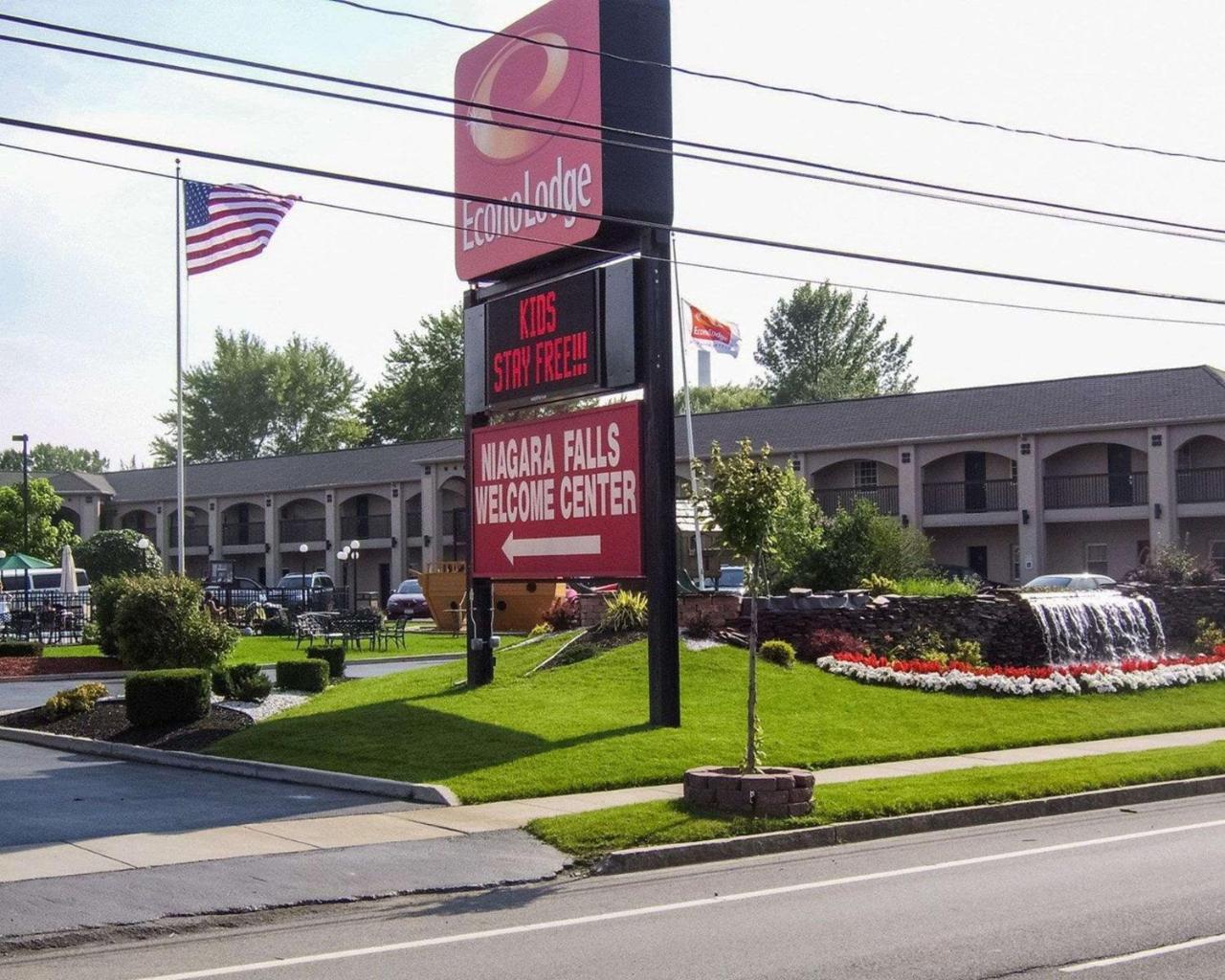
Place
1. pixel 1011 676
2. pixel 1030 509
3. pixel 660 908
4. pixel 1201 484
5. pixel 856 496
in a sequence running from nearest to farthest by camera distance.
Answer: pixel 660 908, pixel 1011 676, pixel 1201 484, pixel 1030 509, pixel 856 496

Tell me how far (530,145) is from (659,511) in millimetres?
5863

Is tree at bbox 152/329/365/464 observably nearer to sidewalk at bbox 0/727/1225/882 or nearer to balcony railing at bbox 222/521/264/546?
balcony railing at bbox 222/521/264/546

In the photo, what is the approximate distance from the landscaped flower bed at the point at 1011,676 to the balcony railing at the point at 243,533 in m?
55.8

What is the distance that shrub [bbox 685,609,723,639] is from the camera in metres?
22.6

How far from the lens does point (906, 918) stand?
29.6ft

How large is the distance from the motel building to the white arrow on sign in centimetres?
1818

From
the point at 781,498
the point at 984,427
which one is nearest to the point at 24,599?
the point at 984,427

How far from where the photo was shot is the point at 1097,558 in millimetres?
49062

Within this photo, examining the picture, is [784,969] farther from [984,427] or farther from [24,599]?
[984,427]

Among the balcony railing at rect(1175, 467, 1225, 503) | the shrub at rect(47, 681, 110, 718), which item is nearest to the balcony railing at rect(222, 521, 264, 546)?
the balcony railing at rect(1175, 467, 1225, 503)

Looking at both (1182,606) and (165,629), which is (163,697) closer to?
(165,629)

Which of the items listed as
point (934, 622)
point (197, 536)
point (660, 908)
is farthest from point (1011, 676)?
point (197, 536)

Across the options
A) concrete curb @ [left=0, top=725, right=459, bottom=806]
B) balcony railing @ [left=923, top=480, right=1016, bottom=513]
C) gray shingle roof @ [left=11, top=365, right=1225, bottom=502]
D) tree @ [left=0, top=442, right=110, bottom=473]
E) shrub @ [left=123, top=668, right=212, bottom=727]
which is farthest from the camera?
tree @ [left=0, top=442, right=110, bottom=473]

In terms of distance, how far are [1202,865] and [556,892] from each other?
4.69 metres
